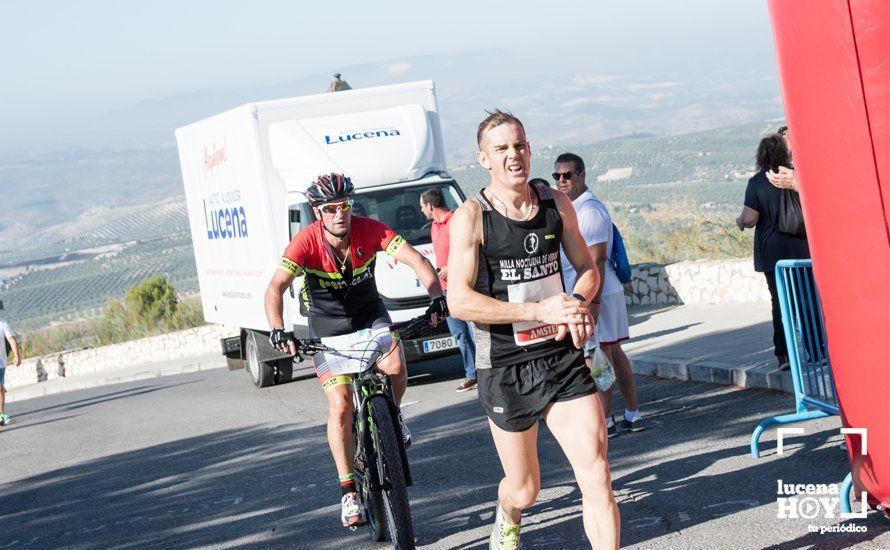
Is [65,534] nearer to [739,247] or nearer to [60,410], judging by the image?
[60,410]

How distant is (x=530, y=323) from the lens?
509 centimetres

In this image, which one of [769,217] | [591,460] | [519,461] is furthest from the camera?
[769,217]

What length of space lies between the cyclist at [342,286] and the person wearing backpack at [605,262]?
163cm

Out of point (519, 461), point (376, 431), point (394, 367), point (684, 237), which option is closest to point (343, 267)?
point (394, 367)

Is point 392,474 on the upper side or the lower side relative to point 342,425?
lower

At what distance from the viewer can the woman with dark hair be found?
8.82m

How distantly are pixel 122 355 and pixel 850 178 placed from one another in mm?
26539

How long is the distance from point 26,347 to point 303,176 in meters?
25.9

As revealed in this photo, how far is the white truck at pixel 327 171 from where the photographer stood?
1405cm

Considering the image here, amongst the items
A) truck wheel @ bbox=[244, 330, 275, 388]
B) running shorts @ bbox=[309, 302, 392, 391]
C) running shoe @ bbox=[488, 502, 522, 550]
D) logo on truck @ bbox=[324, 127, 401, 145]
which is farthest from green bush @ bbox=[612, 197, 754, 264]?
running shoe @ bbox=[488, 502, 522, 550]

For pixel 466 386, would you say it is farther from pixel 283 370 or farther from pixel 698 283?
pixel 698 283

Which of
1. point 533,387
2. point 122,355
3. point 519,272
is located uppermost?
point 519,272

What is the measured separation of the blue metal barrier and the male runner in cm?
234

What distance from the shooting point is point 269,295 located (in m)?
6.82
